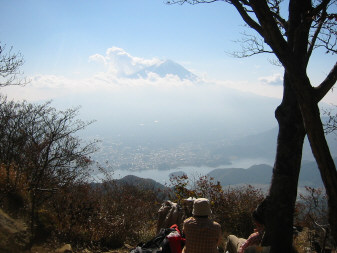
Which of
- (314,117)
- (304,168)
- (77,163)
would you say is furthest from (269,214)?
(304,168)

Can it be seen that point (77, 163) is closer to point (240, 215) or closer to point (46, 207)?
point (46, 207)

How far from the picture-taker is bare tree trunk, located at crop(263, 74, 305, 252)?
351 cm

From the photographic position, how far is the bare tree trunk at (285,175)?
351 cm

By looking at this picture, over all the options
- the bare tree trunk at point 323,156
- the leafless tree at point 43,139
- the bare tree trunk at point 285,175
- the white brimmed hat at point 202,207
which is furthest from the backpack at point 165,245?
the leafless tree at point 43,139

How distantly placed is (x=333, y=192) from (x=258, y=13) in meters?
1.96

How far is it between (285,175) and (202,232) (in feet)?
4.41

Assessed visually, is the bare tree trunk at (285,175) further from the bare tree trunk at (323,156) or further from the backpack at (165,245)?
the backpack at (165,245)

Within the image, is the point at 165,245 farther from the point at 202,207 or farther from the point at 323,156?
the point at 323,156

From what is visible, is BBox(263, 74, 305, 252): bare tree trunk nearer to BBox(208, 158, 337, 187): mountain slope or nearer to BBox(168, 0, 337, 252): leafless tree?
BBox(168, 0, 337, 252): leafless tree

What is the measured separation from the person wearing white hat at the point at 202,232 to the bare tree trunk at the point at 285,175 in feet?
2.57

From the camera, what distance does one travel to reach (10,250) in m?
3.21

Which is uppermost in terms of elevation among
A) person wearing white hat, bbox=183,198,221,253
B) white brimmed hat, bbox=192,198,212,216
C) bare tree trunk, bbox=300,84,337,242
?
bare tree trunk, bbox=300,84,337,242

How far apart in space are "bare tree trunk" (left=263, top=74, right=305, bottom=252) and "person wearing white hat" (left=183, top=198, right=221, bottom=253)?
0.78 metres

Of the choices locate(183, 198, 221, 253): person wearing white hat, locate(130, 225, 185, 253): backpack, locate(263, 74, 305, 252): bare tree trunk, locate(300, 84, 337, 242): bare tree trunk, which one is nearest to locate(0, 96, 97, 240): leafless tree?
locate(130, 225, 185, 253): backpack
